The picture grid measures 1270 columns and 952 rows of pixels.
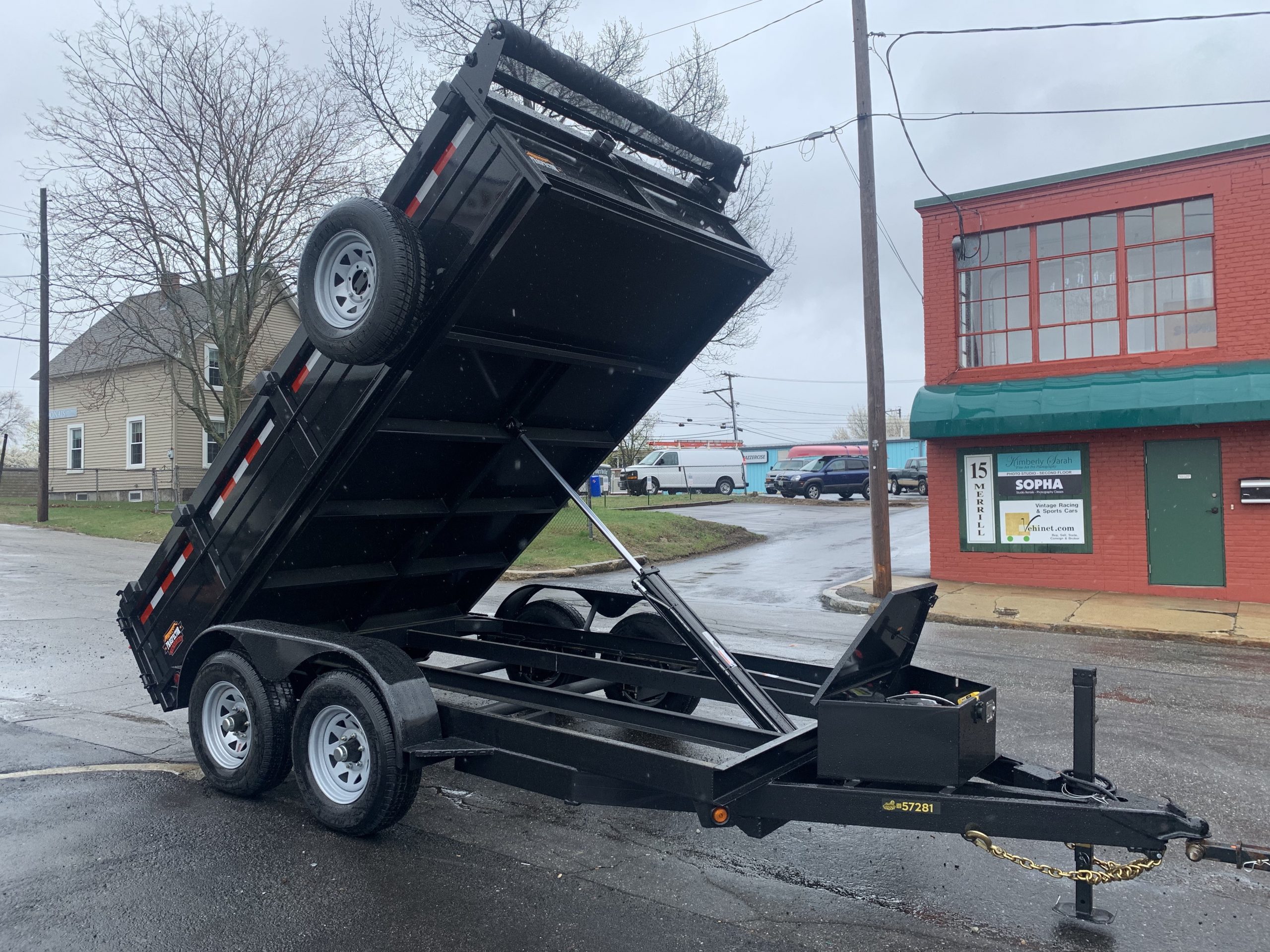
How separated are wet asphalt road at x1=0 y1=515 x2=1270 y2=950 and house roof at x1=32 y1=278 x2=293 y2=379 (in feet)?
68.8

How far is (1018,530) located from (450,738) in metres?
13.4

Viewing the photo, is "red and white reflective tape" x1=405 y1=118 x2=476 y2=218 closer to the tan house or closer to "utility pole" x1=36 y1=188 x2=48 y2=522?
"utility pole" x1=36 y1=188 x2=48 y2=522

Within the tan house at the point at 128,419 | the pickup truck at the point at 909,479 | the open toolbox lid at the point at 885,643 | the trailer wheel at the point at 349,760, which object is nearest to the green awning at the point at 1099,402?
the open toolbox lid at the point at 885,643

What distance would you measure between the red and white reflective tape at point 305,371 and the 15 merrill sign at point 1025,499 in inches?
527

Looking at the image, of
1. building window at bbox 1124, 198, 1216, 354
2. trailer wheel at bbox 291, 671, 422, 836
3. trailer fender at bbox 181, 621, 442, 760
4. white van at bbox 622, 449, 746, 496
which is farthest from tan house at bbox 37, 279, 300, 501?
trailer wheel at bbox 291, 671, 422, 836

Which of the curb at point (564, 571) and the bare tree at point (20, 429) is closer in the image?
the curb at point (564, 571)

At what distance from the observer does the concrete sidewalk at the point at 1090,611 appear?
37.9ft

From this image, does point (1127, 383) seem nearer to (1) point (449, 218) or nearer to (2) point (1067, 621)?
(2) point (1067, 621)

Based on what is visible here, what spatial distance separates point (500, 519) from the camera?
621cm

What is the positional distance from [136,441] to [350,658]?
37.0m

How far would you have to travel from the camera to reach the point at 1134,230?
14.9m

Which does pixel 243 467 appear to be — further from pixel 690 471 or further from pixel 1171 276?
pixel 690 471

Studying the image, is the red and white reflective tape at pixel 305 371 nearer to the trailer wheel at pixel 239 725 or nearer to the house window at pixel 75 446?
the trailer wheel at pixel 239 725

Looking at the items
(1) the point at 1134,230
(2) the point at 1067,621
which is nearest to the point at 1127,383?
(1) the point at 1134,230
